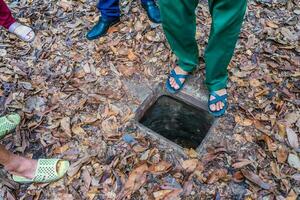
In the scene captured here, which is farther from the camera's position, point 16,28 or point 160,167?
point 16,28

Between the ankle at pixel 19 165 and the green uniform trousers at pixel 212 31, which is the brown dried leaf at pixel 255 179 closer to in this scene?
the green uniform trousers at pixel 212 31

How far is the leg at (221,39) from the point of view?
215 centimetres

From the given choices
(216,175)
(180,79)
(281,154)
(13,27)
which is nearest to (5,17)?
(13,27)

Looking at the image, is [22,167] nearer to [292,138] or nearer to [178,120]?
[178,120]

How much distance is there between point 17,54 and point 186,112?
170 cm

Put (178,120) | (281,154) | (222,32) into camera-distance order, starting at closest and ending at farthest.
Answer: (222,32), (281,154), (178,120)

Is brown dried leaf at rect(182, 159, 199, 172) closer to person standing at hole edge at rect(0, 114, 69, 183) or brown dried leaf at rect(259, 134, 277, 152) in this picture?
brown dried leaf at rect(259, 134, 277, 152)

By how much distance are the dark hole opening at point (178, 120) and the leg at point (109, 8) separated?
3.10ft

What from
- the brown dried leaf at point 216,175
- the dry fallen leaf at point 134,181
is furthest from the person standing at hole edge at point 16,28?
the brown dried leaf at point 216,175

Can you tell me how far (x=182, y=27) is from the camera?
2445mm

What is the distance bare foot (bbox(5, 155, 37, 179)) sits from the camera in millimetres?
2424

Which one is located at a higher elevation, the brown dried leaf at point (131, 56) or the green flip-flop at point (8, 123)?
the green flip-flop at point (8, 123)

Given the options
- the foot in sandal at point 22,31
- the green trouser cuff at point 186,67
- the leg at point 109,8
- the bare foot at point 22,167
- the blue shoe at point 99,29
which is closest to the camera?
the bare foot at point 22,167

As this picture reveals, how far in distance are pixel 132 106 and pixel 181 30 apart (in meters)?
0.75
